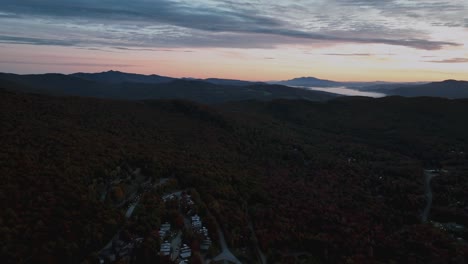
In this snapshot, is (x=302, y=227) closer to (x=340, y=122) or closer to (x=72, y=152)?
(x=72, y=152)

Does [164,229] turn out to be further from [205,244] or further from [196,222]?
[205,244]

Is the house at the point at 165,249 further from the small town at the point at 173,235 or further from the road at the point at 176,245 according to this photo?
the road at the point at 176,245

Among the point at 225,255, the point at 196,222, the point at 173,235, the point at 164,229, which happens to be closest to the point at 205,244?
the point at 225,255

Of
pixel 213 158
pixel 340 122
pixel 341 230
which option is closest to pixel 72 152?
pixel 213 158

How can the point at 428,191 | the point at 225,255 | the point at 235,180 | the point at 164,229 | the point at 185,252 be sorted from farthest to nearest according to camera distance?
1. the point at 428,191
2. the point at 235,180
3. the point at 164,229
4. the point at 225,255
5. the point at 185,252

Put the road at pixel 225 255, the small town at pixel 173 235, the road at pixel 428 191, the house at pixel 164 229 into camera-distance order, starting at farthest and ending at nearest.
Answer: the road at pixel 428 191 < the house at pixel 164 229 < the road at pixel 225 255 < the small town at pixel 173 235

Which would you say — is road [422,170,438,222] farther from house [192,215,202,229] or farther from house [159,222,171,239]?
house [159,222,171,239]

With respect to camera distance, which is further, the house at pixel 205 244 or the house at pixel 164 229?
the house at pixel 164 229

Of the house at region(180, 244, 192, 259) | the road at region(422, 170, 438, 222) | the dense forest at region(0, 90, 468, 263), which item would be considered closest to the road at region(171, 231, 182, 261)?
the house at region(180, 244, 192, 259)

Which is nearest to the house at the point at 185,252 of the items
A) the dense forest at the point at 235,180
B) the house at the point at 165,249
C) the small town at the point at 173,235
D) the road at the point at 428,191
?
the small town at the point at 173,235
